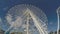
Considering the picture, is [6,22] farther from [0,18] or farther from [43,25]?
[43,25]

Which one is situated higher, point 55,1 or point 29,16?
point 55,1

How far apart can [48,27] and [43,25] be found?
0.25 ft

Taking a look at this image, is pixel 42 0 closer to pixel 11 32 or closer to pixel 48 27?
pixel 48 27

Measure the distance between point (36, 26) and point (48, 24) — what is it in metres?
0.13

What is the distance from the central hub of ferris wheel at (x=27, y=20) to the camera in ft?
6.70

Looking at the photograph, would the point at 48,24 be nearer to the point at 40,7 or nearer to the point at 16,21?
the point at 40,7

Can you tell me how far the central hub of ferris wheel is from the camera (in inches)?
80.4

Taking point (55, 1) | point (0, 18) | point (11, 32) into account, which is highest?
point (55, 1)

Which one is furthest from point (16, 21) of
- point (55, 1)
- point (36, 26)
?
point (55, 1)

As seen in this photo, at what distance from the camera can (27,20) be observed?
2.04 m

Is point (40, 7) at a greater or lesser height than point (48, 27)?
greater

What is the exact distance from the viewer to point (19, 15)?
2.06 metres

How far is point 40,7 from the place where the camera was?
211 centimetres

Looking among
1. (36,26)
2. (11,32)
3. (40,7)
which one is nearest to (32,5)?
(40,7)
